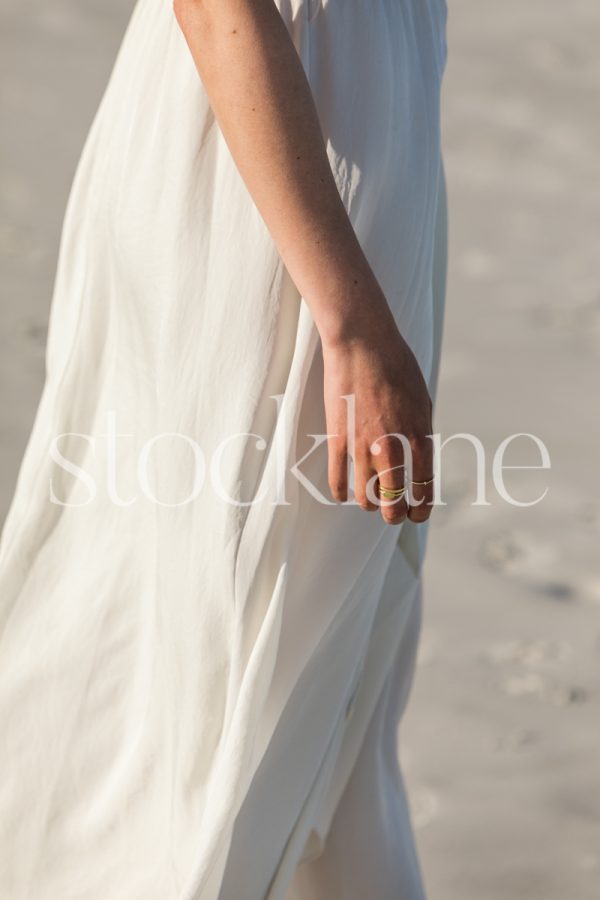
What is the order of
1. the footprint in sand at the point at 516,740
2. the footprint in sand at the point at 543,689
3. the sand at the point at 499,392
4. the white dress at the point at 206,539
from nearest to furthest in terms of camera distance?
the white dress at the point at 206,539
the sand at the point at 499,392
the footprint in sand at the point at 516,740
the footprint in sand at the point at 543,689

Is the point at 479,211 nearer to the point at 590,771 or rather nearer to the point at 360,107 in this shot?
the point at 590,771

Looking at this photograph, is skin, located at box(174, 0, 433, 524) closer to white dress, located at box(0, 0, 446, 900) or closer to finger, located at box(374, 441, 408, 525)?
finger, located at box(374, 441, 408, 525)

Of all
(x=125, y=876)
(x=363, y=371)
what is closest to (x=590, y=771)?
(x=125, y=876)

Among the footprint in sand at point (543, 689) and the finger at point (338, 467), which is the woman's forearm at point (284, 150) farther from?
the footprint in sand at point (543, 689)

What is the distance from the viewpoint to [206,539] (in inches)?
57.6

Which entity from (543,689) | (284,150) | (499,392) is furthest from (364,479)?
(499,392)

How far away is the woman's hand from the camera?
1.29 m

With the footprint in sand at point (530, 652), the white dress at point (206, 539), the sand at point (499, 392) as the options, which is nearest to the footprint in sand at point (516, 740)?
the sand at point (499, 392)

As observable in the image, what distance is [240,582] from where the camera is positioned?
1440mm

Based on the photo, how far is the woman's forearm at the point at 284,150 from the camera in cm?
125

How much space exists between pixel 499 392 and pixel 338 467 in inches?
81.3

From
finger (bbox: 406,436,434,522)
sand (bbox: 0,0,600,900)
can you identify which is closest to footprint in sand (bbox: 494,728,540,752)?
sand (bbox: 0,0,600,900)

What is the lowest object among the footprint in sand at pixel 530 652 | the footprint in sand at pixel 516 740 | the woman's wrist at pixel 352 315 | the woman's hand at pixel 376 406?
Result: the footprint in sand at pixel 516 740

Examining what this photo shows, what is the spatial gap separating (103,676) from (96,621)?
2.4 inches
